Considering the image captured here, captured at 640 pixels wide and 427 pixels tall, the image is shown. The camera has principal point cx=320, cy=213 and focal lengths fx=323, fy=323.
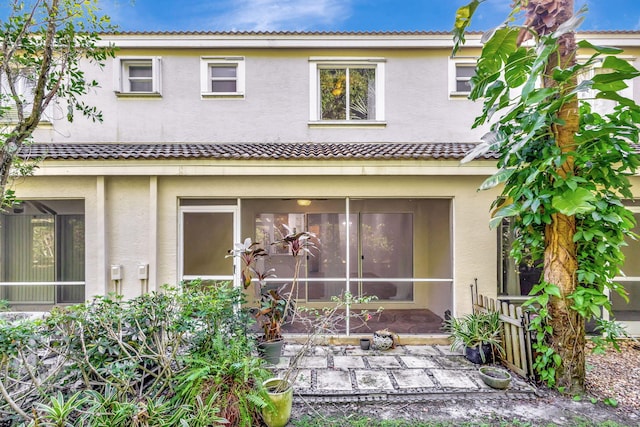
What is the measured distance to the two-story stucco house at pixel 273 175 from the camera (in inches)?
260

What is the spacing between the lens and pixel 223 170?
21.1 ft

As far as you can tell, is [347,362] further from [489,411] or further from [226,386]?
[226,386]

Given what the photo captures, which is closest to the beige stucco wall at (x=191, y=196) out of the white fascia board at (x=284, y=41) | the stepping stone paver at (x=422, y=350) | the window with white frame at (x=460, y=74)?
the stepping stone paver at (x=422, y=350)

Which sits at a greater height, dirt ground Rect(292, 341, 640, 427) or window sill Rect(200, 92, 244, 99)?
window sill Rect(200, 92, 244, 99)

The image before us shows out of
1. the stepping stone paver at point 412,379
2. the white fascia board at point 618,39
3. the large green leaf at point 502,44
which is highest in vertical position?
the white fascia board at point 618,39

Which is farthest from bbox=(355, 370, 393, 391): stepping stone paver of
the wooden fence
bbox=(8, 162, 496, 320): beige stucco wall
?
bbox=(8, 162, 496, 320): beige stucco wall

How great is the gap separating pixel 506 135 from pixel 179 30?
8.26m

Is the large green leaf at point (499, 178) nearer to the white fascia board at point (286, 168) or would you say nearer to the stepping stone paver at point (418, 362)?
the white fascia board at point (286, 168)

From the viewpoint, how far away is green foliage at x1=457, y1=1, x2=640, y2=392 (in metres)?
4.18

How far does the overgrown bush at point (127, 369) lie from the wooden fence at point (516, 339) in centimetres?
389

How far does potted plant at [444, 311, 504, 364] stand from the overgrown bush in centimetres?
367

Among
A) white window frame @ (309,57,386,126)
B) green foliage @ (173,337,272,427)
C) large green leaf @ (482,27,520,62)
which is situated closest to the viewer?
green foliage @ (173,337,272,427)

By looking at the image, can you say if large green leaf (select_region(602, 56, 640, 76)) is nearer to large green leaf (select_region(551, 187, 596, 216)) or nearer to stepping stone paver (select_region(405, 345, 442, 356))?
large green leaf (select_region(551, 187, 596, 216))

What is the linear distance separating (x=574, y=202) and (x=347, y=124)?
18.4 feet
